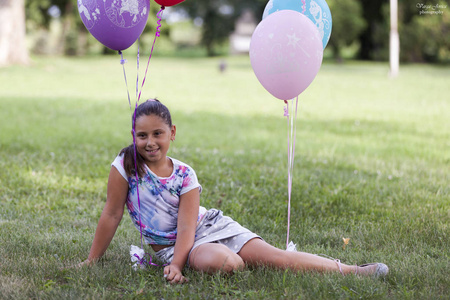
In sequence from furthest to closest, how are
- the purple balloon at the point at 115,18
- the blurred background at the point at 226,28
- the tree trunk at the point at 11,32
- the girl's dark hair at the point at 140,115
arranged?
1. the blurred background at the point at 226,28
2. the tree trunk at the point at 11,32
3. the purple balloon at the point at 115,18
4. the girl's dark hair at the point at 140,115

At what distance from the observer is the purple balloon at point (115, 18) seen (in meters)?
3.29

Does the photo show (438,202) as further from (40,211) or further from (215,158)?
(40,211)

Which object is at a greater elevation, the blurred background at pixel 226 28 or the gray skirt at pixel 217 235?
the blurred background at pixel 226 28

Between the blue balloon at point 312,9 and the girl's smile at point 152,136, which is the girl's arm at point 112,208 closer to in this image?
the girl's smile at point 152,136

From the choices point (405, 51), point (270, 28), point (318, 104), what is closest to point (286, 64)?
point (270, 28)

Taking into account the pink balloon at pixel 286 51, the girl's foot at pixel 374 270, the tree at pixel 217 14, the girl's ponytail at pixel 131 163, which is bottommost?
the girl's foot at pixel 374 270

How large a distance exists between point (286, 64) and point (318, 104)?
9252mm

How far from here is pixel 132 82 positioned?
1630cm

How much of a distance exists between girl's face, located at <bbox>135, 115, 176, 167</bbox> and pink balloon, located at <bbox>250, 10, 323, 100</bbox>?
724mm

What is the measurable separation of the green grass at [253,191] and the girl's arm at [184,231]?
11 cm

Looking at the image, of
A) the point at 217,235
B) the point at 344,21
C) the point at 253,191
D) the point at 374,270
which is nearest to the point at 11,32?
the point at 253,191

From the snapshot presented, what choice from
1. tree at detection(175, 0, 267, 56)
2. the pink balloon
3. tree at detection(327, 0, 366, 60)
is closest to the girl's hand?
the pink balloon

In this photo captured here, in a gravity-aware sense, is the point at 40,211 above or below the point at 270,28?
below

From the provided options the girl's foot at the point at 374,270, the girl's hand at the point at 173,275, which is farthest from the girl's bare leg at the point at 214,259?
the girl's foot at the point at 374,270
